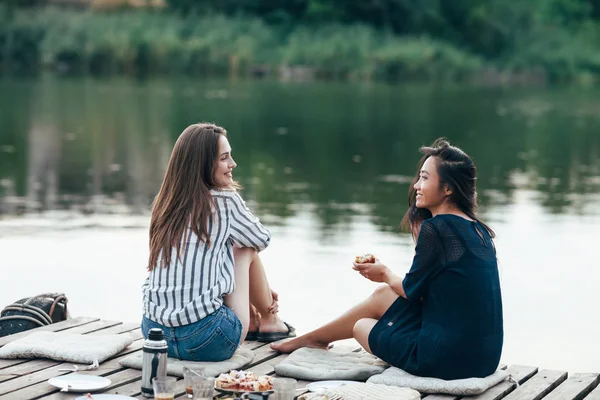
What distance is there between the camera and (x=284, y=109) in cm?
2495

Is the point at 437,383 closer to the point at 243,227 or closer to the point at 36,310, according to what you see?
the point at 243,227

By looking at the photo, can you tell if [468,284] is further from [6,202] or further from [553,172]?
[553,172]

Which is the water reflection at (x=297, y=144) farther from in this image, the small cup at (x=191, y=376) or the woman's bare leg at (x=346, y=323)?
the small cup at (x=191, y=376)

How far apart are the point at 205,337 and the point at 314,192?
7.99 metres

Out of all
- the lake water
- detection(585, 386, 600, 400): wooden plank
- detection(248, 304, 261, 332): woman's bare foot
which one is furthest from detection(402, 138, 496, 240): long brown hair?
the lake water

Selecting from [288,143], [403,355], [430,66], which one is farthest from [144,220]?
[430,66]

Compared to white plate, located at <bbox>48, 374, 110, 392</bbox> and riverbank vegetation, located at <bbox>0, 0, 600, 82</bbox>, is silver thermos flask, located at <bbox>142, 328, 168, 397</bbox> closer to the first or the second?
white plate, located at <bbox>48, 374, 110, 392</bbox>

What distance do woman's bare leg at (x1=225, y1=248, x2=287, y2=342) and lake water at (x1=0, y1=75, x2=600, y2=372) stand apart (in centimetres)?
149

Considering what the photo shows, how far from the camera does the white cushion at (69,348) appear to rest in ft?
17.2

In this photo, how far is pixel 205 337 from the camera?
202 inches

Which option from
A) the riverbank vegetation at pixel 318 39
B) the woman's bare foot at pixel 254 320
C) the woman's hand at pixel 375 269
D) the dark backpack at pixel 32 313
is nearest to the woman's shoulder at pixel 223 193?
the woman's hand at pixel 375 269

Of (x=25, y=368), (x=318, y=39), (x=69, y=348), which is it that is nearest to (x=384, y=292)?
(x=69, y=348)

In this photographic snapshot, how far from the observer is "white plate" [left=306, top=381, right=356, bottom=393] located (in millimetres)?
4840

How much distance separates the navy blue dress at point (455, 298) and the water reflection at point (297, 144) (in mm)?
5286
